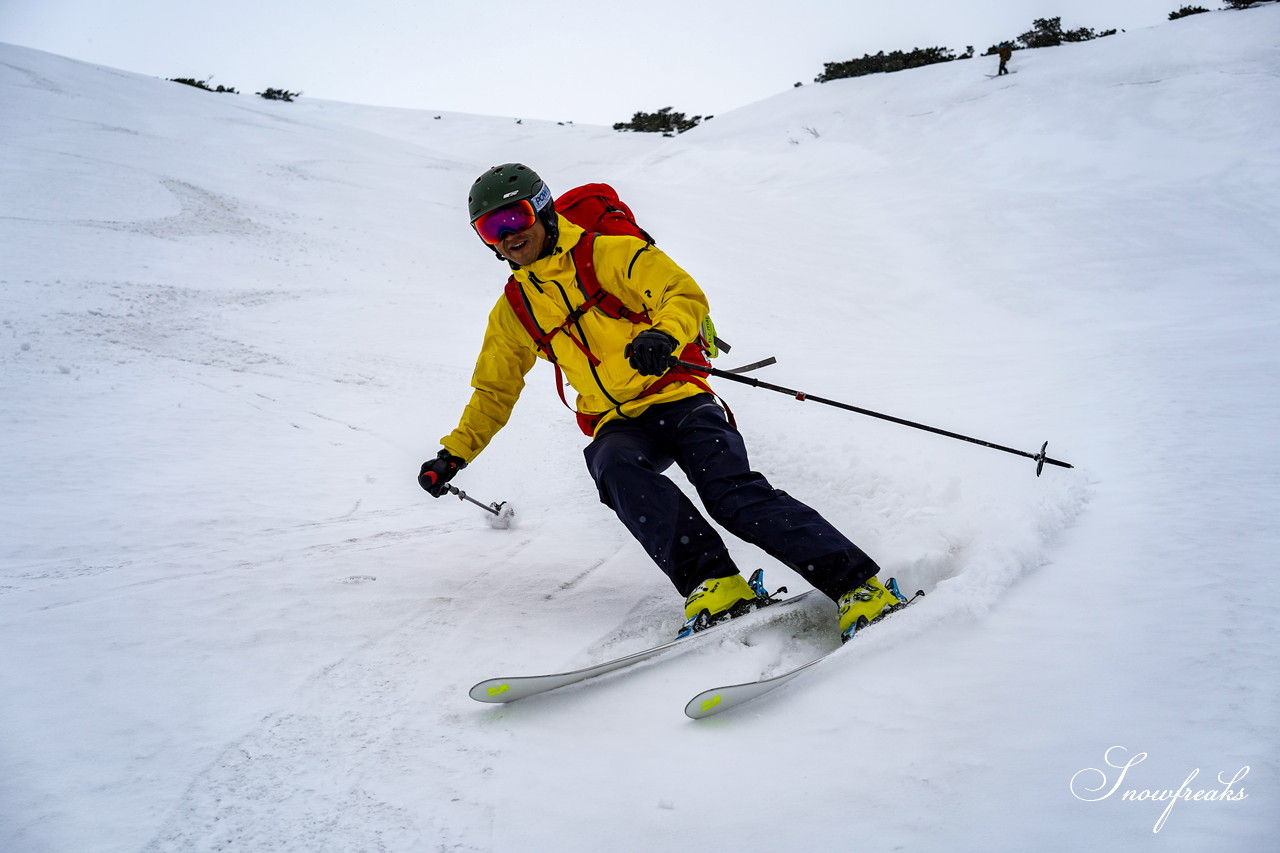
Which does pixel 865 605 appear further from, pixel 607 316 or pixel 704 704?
pixel 607 316

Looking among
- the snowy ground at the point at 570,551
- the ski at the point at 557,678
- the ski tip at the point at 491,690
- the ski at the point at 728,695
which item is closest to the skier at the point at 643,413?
the ski at the point at 557,678

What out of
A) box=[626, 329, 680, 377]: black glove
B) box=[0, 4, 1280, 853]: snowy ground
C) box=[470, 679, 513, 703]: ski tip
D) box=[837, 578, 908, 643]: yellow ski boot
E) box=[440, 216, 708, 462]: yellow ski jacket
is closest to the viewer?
box=[0, 4, 1280, 853]: snowy ground

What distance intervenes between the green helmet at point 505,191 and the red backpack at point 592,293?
169 millimetres

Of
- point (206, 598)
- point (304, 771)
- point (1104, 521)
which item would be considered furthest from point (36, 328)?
point (1104, 521)

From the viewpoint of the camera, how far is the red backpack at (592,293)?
312cm

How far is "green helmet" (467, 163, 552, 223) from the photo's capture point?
3084 millimetres

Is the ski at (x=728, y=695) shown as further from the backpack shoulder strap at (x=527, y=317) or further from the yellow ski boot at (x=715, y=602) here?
the backpack shoulder strap at (x=527, y=317)

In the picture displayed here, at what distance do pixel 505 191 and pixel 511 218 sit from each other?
0.12m

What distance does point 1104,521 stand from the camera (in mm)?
2967

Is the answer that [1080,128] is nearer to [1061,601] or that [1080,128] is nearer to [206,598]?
[1061,601]

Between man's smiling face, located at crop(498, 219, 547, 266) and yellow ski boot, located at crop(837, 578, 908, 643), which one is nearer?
yellow ski boot, located at crop(837, 578, 908, 643)

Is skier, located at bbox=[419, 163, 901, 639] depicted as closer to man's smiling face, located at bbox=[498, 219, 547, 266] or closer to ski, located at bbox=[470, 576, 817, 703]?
man's smiling face, located at bbox=[498, 219, 547, 266]

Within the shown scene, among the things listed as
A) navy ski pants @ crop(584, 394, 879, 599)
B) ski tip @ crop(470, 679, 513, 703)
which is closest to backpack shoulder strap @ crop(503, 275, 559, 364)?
navy ski pants @ crop(584, 394, 879, 599)

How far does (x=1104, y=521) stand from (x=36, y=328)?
23.6ft
